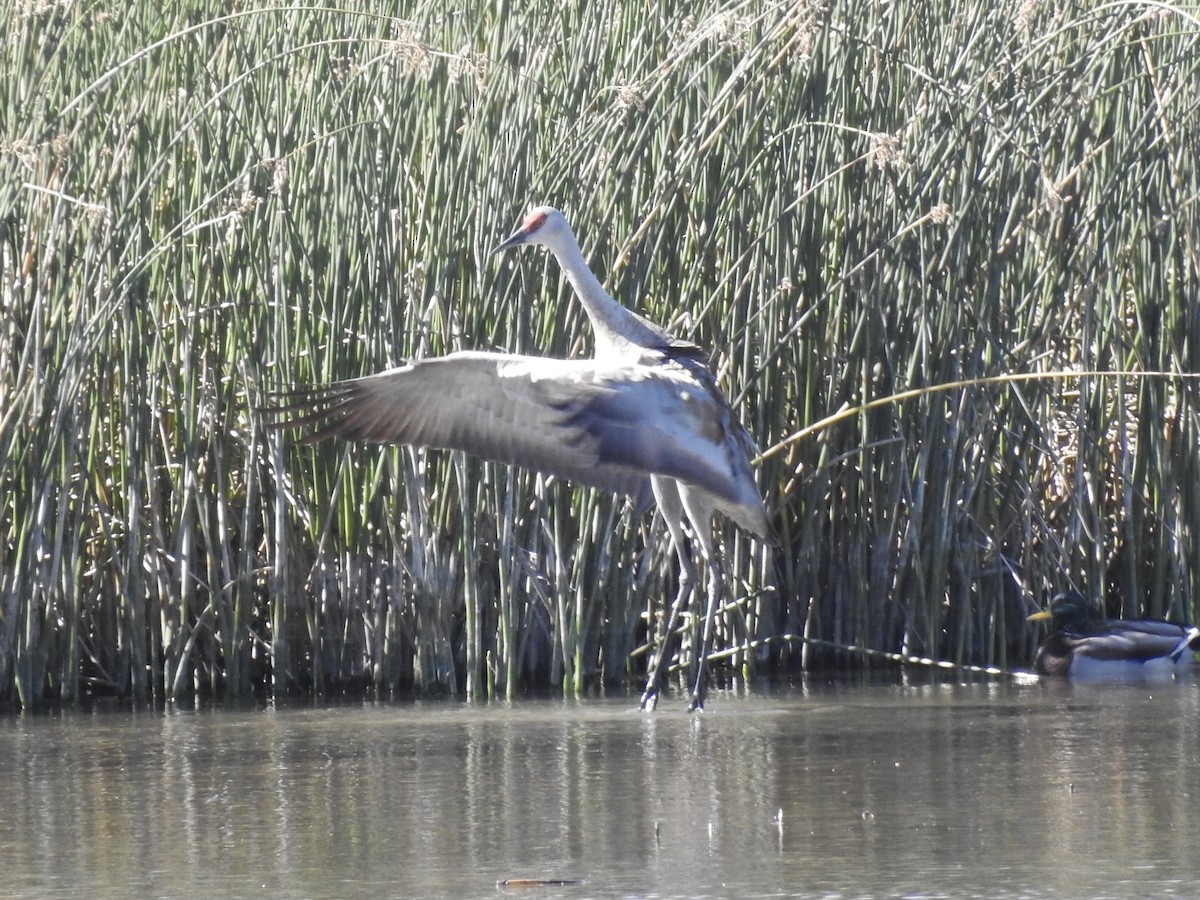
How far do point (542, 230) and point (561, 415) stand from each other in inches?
24.4

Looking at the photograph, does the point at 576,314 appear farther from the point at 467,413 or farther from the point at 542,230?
the point at 467,413

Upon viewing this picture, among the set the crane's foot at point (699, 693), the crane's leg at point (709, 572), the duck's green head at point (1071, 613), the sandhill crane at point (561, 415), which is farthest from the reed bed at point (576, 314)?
the sandhill crane at point (561, 415)

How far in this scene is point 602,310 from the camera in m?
6.23

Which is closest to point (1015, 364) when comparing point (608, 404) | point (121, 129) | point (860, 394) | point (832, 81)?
point (860, 394)

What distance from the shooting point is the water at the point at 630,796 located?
4090mm

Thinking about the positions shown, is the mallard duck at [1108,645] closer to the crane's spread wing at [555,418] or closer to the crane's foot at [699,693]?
the crane's foot at [699,693]

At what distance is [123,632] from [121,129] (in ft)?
5.46

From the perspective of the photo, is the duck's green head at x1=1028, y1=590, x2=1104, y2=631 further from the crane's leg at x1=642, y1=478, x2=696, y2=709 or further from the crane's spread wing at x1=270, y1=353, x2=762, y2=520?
the crane's spread wing at x1=270, y1=353, x2=762, y2=520

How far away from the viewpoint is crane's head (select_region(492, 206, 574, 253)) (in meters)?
6.17

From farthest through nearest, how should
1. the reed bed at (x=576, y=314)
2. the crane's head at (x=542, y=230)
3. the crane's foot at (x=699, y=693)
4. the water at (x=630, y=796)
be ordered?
the reed bed at (x=576, y=314)
the crane's foot at (x=699, y=693)
the crane's head at (x=542, y=230)
the water at (x=630, y=796)

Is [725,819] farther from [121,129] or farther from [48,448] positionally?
[121,129]

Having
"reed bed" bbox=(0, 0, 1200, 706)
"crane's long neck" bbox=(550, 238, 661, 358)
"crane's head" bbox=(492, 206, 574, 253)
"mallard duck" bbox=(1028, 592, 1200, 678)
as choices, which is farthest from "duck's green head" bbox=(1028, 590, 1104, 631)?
"crane's head" bbox=(492, 206, 574, 253)

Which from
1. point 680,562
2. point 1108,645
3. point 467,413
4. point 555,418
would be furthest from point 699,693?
point 1108,645

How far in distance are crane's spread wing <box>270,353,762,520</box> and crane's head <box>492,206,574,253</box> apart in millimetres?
450
